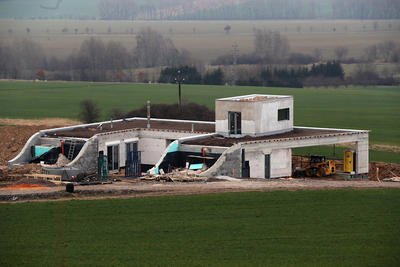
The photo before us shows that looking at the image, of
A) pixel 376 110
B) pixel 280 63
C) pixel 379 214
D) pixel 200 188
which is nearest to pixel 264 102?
pixel 200 188

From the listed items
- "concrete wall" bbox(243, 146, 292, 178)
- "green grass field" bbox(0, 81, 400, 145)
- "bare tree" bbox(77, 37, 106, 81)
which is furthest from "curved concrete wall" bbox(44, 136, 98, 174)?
"bare tree" bbox(77, 37, 106, 81)

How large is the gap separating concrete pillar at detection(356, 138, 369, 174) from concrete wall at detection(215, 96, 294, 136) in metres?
3.02

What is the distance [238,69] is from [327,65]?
667cm

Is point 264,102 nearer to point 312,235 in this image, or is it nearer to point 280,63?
point 312,235

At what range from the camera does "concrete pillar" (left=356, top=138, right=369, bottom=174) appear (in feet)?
161

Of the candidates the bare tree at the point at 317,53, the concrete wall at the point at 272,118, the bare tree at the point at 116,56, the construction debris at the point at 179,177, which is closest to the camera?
the construction debris at the point at 179,177

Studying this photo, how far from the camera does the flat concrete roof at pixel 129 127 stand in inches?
1973

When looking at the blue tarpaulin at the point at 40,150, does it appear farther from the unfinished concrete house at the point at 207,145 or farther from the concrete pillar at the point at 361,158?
the concrete pillar at the point at 361,158

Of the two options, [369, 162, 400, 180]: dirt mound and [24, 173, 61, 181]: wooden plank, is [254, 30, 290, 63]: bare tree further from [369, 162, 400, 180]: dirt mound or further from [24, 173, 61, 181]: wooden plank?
[24, 173, 61, 181]: wooden plank

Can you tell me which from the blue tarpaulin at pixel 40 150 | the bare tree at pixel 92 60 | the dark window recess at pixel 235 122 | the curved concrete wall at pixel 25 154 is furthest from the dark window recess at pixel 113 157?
the bare tree at pixel 92 60

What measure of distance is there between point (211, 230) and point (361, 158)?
17569 mm

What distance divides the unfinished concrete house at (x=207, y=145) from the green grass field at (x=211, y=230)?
620 cm

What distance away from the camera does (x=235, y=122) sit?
48.3 m

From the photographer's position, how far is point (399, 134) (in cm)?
6256
